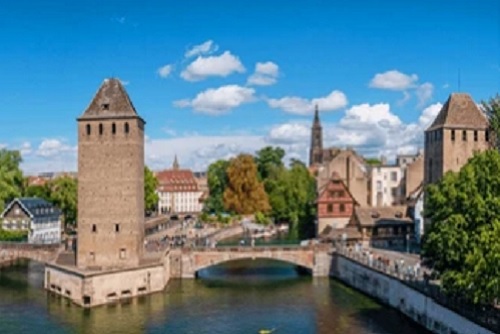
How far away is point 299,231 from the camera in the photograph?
295 ft

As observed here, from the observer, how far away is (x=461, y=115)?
181 ft

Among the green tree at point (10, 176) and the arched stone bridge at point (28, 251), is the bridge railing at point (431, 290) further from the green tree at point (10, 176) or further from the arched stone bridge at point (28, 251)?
the green tree at point (10, 176)

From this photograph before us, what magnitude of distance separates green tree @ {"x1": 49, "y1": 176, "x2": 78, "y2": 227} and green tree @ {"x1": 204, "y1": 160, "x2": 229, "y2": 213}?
89.1 feet

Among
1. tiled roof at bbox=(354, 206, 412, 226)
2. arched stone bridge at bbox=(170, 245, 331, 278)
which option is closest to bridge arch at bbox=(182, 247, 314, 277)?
arched stone bridge at bbox=(170, 245, 331, 278)

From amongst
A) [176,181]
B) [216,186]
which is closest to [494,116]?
[216,186]

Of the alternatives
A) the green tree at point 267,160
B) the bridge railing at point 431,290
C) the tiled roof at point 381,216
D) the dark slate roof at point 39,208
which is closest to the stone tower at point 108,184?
the bridge railing at point 431,290

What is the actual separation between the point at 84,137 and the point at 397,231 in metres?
32.5

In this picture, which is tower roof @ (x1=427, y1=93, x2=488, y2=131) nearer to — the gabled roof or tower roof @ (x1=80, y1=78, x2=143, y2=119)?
tower roof @ (x1=80, y1=78, x2=143, y2=119)

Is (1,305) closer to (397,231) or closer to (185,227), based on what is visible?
(397,231)

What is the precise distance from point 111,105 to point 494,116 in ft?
→ 89.2

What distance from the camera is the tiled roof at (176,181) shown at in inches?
6235

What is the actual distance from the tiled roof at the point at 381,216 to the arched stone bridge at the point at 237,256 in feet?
39.3

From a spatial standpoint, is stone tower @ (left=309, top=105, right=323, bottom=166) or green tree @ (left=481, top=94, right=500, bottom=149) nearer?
green tree @ (left=481, top=94, right=500, bottom=149)

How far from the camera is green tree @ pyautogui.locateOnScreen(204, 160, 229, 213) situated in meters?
110
